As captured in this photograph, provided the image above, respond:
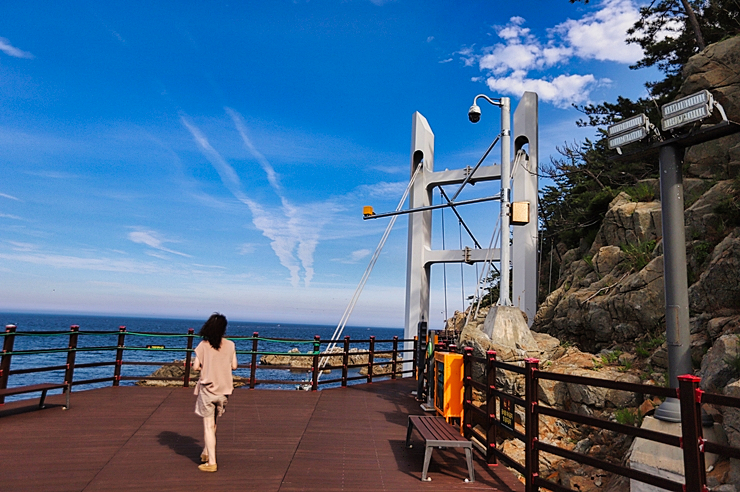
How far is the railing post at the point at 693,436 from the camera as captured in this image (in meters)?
2.97

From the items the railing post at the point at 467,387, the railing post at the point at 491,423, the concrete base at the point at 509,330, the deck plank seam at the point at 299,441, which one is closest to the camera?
the deck plank seam at the point at 299,441

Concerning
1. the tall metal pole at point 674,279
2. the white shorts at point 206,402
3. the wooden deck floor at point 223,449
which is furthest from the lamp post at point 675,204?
the white shorts at point 206,402

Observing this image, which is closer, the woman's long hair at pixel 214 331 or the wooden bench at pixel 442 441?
the wooden bench at pixel 442 441

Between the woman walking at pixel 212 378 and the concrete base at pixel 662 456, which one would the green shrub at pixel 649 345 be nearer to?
the concrete base at pixel 662 456

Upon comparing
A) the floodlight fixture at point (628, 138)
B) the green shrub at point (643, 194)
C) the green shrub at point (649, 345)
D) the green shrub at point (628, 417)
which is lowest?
the green shrub at point (628, 417)

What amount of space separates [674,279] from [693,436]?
2.27m

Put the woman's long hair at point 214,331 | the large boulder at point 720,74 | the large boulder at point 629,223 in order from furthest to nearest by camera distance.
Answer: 1. the large boulder at point 629,223
2. the large boulder at point 720,74
3. the woman's long hair at point 214,331

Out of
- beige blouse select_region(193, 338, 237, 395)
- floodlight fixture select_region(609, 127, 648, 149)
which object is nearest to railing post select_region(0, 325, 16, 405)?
beige blouse select_region(193, 338, 237, 395)

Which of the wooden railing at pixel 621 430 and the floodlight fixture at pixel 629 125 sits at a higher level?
the floodlight fixture at pixel 629 125

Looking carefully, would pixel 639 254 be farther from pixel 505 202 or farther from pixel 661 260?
pixel 505 202

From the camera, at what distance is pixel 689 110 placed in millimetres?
4711

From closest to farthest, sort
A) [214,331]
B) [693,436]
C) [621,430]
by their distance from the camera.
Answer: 1. [693,436]
2. [621,430]
3. [214,331]

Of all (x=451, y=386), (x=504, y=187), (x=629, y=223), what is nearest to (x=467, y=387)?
(x=451, y=386)

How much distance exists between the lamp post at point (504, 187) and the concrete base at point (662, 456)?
166 inches
